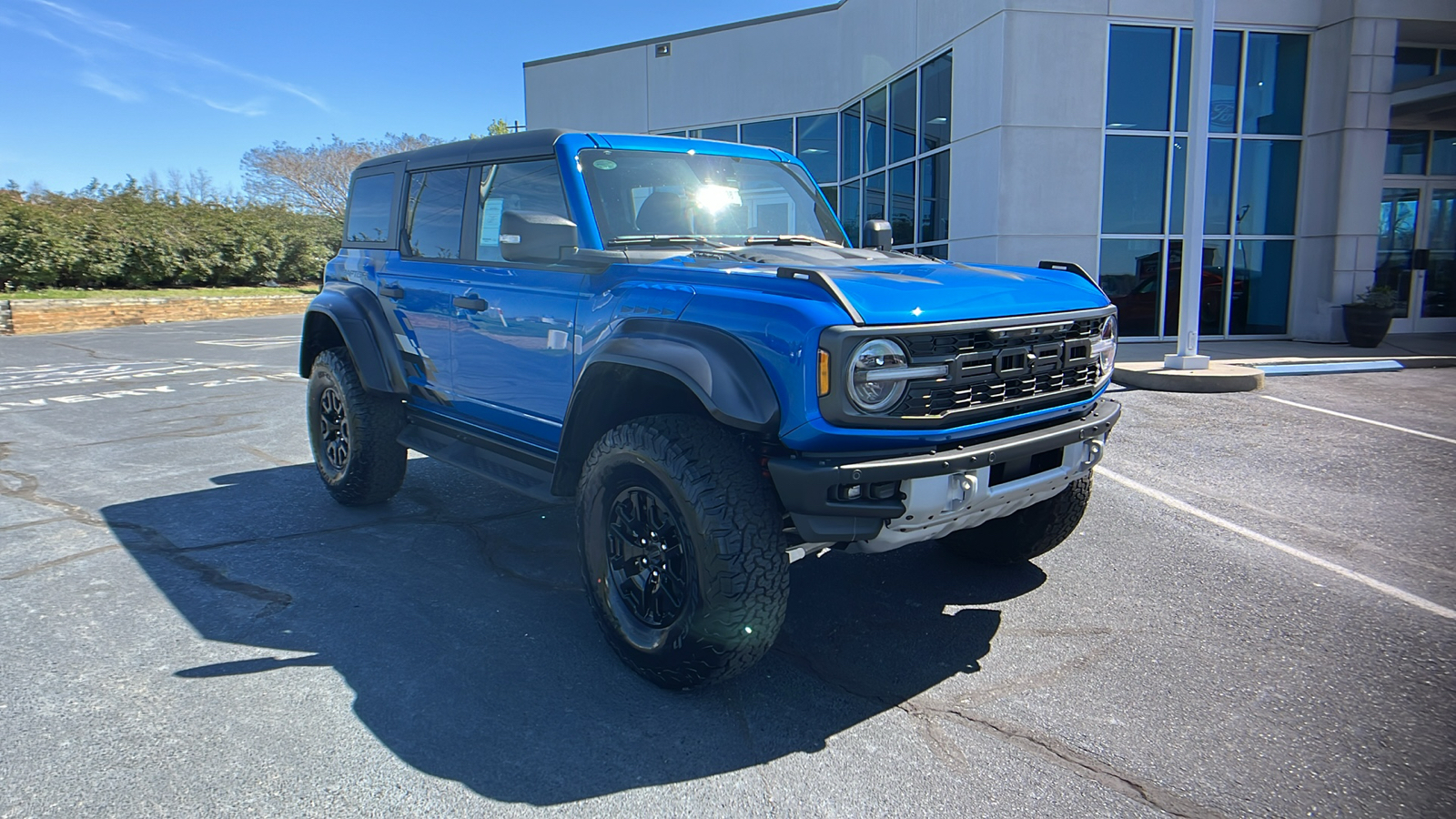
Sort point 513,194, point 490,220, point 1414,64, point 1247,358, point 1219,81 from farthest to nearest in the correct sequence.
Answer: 1. point 1414,64
2. point 1219,81
3. point 1247,358
4. point 490,220
5. point 513,194

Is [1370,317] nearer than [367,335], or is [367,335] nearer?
[367,335]

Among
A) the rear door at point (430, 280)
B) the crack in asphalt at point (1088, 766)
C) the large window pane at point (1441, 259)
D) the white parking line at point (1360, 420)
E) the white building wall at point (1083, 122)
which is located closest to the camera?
the crack in asphalt at point (1088, 766)

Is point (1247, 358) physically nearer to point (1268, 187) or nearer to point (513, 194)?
point (1268, 187)

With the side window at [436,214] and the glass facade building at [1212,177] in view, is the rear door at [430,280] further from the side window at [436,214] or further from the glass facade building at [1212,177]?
the glass facade building at [1212,177]

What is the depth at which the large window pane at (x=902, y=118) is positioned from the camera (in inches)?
608

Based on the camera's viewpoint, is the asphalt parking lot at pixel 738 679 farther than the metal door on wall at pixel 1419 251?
No

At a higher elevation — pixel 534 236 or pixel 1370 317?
pixel 534 236

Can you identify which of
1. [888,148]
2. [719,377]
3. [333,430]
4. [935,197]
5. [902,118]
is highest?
[902,118]

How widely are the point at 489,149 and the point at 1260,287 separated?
1362cm

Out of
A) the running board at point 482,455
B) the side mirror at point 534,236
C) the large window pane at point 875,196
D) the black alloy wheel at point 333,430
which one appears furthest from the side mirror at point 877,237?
the large window pane at point 875,196

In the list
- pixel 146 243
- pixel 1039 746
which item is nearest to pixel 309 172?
pixel 146 243

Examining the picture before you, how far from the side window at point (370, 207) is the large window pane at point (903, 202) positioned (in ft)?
38.8

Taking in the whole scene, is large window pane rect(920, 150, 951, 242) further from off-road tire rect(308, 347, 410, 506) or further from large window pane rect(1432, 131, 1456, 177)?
off-road tire rect(308, 347, 410, 506)

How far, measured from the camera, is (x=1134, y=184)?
13.2 metres
